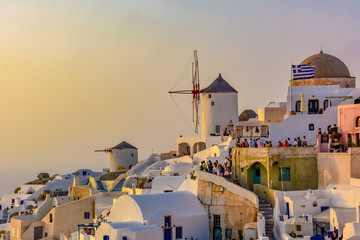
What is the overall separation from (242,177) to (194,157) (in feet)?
41.1

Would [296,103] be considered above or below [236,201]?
above

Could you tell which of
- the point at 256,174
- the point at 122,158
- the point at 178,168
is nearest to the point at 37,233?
the point at 178,168

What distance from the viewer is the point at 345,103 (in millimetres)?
38656

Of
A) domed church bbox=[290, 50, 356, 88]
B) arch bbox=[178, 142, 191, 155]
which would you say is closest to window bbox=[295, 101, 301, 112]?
domed church bbox=[290, 50, 356, 88]

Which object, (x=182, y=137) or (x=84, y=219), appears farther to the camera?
(x=182, y=137)

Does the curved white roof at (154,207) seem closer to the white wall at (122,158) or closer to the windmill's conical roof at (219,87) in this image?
the windmill's conical roof at (219,87)

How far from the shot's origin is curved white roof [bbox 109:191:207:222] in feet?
111

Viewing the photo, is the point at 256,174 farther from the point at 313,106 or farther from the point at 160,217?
the point at 160,217

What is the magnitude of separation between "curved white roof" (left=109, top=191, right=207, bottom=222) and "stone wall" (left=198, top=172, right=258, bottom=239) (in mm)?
593

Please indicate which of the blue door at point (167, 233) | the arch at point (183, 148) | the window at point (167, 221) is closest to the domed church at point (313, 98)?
the window at point (167, 221)

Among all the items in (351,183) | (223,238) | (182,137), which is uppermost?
(182,137)

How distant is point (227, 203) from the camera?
3547 centimetres

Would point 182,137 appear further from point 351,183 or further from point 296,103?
point 351,183

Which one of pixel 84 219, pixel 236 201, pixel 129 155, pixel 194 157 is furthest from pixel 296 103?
pixel 129 155
